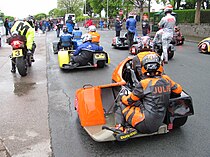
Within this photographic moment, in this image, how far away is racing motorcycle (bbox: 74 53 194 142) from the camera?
4066mm

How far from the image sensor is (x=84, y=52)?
9.41 m

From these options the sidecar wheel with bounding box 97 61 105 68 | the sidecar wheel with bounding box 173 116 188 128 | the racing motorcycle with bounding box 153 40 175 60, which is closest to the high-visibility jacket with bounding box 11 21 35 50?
the sidecar wheel with bounding box 97 61 105 68

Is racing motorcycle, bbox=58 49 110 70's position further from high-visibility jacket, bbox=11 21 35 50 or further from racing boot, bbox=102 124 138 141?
racing boot, bbox=102 124 138 141

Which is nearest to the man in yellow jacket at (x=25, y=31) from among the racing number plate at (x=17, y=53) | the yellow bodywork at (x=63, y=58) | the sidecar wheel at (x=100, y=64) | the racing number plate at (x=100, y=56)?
the racing number plate at (x=17, y=53)

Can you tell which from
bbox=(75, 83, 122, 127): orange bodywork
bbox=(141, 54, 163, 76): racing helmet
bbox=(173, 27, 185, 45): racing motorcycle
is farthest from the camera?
bbox=(173, 27, 185, 45): racing motorcycle

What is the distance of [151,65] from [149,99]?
468 millimetres

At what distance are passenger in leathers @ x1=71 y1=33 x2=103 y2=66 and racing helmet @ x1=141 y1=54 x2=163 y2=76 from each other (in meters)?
5.49

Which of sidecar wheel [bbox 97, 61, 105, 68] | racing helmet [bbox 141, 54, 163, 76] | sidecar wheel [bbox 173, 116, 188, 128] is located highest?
racing helmet [bbox 141, 54, 163, 76]

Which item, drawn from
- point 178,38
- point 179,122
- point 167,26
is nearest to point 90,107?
point 179,122

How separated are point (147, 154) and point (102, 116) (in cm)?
96

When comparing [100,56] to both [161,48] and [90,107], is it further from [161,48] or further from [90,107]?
[90,107]

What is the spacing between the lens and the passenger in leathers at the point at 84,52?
9.41 meters

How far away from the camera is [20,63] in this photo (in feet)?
27.6

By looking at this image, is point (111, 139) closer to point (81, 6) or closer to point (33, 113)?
point (33, 113)
